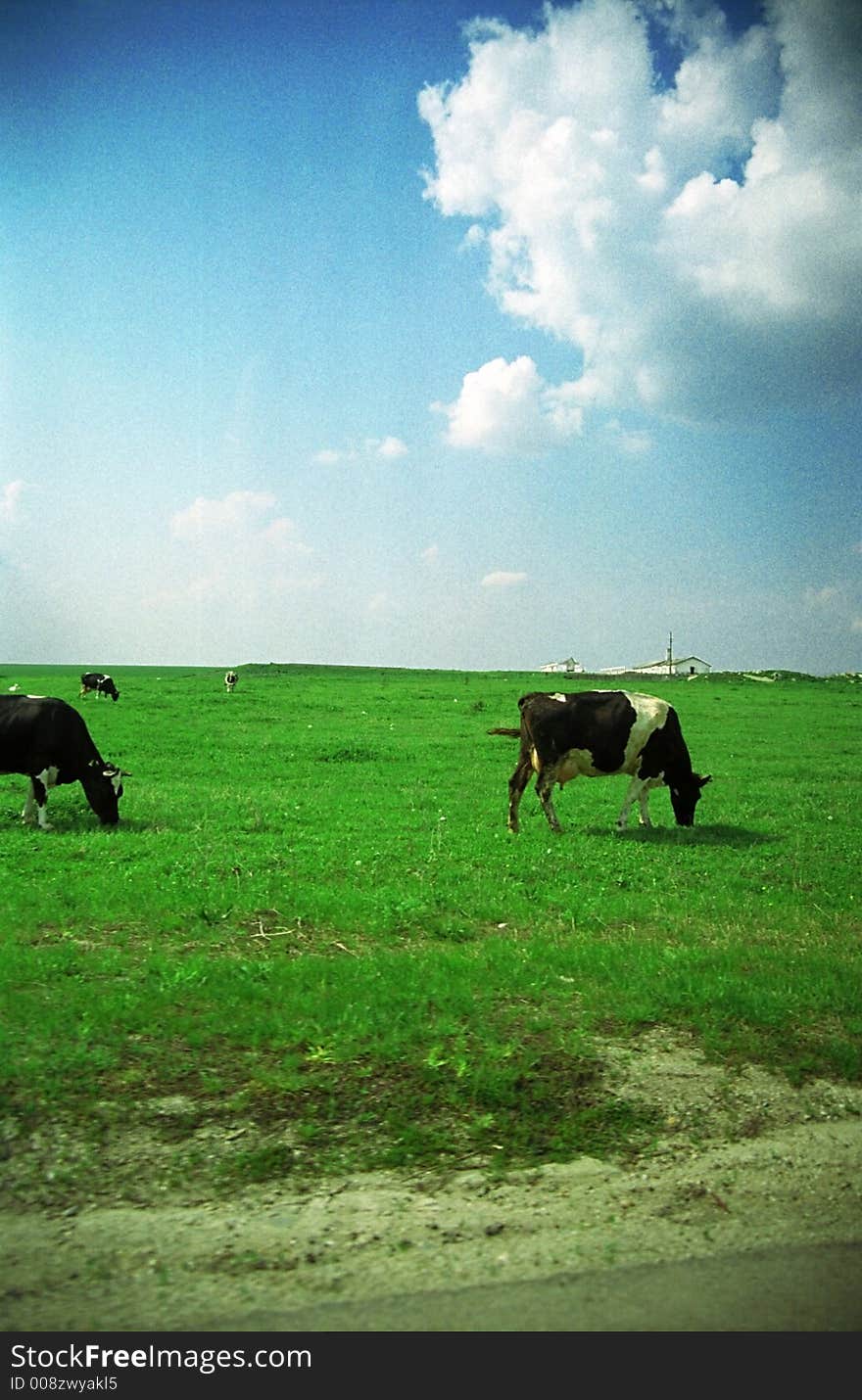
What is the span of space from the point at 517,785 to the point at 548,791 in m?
0.53

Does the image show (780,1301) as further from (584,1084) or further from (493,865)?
(493,865)

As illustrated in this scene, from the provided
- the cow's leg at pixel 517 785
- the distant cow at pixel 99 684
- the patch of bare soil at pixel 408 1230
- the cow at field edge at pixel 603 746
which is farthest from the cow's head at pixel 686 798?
the distant cow at pixel 99 684

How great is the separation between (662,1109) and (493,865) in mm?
7057

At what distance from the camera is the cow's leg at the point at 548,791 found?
16438 mm

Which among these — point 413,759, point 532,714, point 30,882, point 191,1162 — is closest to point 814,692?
point 413,759

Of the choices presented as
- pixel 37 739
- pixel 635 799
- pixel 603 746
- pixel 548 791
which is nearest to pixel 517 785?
pixel 548 791

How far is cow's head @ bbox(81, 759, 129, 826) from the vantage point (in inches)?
641

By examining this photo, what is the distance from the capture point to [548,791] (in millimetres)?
16719

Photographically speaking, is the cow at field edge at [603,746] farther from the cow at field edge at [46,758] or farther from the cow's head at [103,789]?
the cow at field edge at [46,758]

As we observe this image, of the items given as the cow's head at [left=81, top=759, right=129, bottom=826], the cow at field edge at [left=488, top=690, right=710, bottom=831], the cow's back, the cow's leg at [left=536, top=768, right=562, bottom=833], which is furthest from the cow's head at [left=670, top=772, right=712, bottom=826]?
the cow's back

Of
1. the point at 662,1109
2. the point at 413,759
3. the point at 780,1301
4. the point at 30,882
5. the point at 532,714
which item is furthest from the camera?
the point at 413,759

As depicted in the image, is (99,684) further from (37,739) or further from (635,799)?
(635,799)

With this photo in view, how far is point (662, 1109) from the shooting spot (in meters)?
6.11

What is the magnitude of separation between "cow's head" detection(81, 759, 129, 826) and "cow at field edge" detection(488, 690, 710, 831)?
6.17 m
